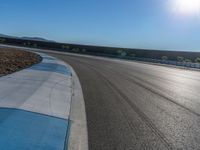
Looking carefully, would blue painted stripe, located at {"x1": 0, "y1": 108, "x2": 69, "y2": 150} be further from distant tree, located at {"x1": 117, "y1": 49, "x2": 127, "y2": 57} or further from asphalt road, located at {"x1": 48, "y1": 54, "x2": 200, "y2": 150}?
distant tree, located at {"x1": 117, "y1": 49, "x2": 127, "y2": 57}

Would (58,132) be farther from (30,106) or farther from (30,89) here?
(30,89)

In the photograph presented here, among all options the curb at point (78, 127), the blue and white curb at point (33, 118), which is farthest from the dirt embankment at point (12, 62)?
the curb at point (78, 127)

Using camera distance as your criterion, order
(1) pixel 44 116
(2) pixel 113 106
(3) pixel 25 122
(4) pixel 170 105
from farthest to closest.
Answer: (4) pixel 170 105 < (2) pixel 113 106 < (1) pixel 44 116 < (3) pixel 25 122

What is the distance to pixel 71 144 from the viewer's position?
5953mm

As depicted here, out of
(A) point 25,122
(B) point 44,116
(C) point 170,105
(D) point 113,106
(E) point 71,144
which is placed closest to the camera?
(E) point 71,144

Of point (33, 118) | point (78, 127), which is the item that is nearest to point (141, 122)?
point (78, 127)

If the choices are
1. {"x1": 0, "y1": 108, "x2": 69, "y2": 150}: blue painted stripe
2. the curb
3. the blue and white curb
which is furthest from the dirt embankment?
{"x1": 0, "y1": 108, "x2": 69, "y2": 150}: blue painted stripe

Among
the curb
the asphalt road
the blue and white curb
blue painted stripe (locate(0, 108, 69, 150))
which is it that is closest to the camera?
blue painted stripe (locate(0, 108, 69, 150))

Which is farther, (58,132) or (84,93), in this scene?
(84,93)

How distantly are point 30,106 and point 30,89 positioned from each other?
291 centimetres

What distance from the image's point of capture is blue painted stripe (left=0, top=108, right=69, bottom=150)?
18.2ft

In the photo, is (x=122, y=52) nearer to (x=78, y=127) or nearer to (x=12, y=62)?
(x=12, y=62)

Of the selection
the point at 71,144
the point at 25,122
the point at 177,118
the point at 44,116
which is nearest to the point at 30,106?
the point at 44,116

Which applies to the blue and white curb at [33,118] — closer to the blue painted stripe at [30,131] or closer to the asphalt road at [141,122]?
the blue painted stripe at [30,131]
